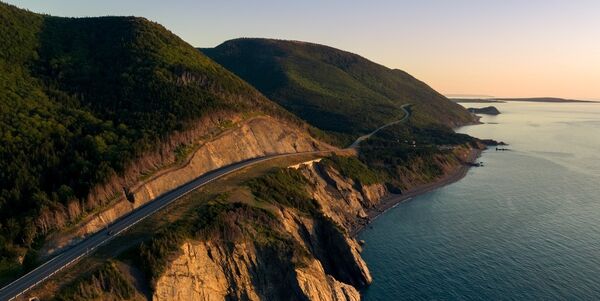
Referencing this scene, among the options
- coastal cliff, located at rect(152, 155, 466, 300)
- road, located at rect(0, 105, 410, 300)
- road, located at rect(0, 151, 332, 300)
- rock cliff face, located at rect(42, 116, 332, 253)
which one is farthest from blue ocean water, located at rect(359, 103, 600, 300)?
road, located at rect(0, 151, 332, 300)

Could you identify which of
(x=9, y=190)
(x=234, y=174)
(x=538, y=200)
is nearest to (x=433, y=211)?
(x=538, y=200)

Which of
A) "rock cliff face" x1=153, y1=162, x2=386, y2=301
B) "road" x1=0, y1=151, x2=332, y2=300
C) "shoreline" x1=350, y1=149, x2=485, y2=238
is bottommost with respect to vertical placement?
"shoreline" x1=350, y1=149, x2=485, y2=238

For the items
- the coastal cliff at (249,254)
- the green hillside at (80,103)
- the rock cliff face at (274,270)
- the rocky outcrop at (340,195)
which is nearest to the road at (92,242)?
the coastal cliff at (249,254)

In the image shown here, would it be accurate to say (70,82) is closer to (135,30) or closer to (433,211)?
(135,30)

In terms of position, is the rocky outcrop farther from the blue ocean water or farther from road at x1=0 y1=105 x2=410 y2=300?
road at x1=0 y1=105 x2=410 y2=300

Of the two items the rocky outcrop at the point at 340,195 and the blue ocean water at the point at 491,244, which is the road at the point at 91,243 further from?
the blue ocean water at the point at 491,244

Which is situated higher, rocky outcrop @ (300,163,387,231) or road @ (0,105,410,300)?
road @ (0,105,410,300)

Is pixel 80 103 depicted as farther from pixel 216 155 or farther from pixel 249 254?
pixel 249 254
